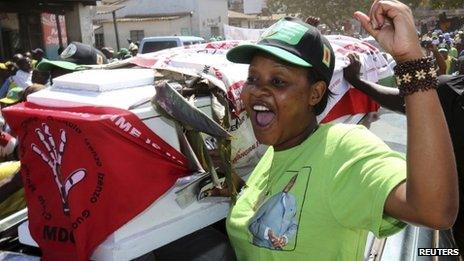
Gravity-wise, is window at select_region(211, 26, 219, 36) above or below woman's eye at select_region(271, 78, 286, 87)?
below

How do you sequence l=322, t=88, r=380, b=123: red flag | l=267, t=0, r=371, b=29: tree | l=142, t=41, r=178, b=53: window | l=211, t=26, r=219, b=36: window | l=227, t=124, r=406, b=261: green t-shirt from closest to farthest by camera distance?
1. l=227, t=124, r=406, b=261: green t-shirt
2. l=322, t=88, r=380, b=123: red flag
3. l=142, t=41, r=178, b=53: window
4. l=211, t=26, r=219, b=36: window
5. l=267, t=0, r=371, b=29: tree

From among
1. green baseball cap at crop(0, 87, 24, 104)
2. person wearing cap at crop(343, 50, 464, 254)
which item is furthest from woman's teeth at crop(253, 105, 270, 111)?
green baseball cap at crop(0, 87, 24, 104)

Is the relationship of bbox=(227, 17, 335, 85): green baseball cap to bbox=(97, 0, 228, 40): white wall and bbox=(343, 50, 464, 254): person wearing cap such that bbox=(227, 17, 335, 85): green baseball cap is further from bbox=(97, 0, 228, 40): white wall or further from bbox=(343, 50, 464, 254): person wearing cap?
bbox=(97, 0, 228, 40): white wall

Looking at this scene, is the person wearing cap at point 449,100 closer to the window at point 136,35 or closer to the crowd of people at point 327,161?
the crowd of people at point 327,161

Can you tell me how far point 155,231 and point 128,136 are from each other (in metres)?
0.33

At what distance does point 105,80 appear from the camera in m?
1.55

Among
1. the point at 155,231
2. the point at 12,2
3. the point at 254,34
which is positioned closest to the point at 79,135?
the point at 155,231

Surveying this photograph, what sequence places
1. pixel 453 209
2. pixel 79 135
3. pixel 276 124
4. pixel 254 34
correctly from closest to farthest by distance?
pixel 453 209 < pixel 79 135 < pixel 276 124 < pixel 254 34

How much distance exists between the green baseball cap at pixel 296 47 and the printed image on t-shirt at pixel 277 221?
0.34 m

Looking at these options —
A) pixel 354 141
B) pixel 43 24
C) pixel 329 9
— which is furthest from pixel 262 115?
pixel 329 9

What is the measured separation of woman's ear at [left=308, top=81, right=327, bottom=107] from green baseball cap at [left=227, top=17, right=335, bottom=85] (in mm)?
20

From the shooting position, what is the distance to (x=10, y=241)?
193 centimetres

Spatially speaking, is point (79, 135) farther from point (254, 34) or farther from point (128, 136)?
point (254, 34)

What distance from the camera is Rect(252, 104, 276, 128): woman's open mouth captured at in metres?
1.48
